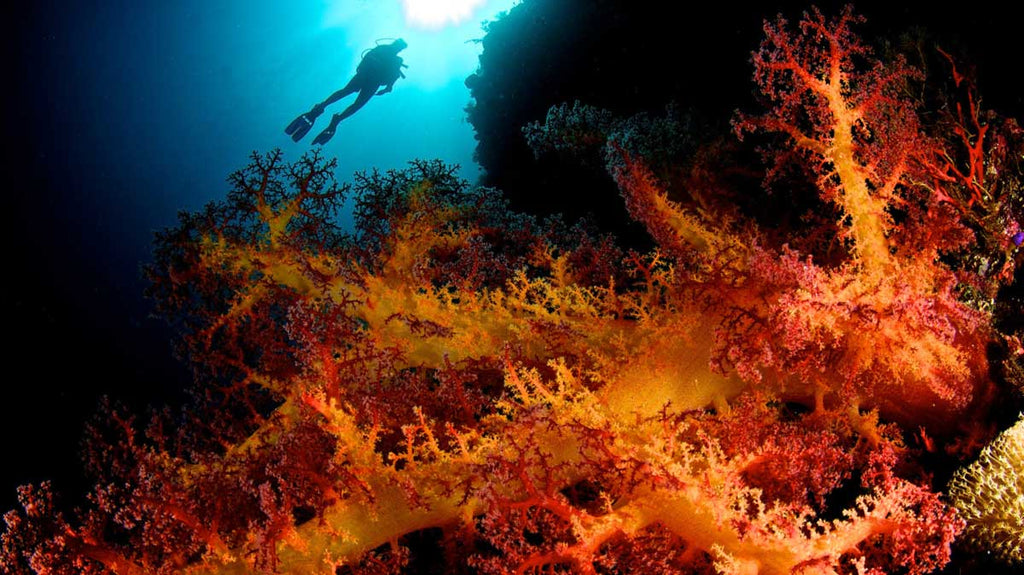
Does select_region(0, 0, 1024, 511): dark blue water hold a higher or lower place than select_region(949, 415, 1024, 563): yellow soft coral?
higher

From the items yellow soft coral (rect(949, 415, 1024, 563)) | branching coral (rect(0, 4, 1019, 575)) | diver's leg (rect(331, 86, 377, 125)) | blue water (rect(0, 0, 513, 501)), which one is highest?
blue water (rect(0, 0, 513, 501))

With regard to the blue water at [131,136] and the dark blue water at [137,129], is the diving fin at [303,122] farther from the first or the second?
the blue water at [131,136]

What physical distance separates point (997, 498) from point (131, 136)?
82643 millimetres

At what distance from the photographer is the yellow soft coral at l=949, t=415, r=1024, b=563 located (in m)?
2.06

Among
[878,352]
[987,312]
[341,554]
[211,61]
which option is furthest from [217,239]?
[211,61]

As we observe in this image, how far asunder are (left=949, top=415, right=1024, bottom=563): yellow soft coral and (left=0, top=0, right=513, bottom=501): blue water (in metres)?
4.69

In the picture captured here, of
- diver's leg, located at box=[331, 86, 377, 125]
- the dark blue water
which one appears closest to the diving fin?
diver's leg, located at box=[331, 86, 377, 125]

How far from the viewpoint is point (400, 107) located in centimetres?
9506

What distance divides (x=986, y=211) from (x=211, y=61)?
310 feet

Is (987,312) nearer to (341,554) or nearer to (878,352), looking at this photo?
(878,352)

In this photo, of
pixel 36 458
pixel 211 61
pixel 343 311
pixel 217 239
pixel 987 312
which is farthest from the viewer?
pixel 211 61

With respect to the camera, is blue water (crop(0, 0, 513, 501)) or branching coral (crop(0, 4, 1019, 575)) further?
blue water (crop(0, 0, 513, 501))

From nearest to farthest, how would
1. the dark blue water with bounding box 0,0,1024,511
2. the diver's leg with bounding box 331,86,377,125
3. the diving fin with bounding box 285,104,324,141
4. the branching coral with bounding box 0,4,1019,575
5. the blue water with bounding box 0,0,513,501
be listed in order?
the branching coral with bounding box 0,4,1019,575 < the dark blue water with bounding box 0,0,1024,511 < the blue water with bounding box 0,0,513,501 < the diving fin with bounding box 285,104,324,141 < the diver's leg with bounding box 331,86,377,125

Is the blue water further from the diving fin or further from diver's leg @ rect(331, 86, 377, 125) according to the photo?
diver's leg @ rect(331, 86, 377, 125)
